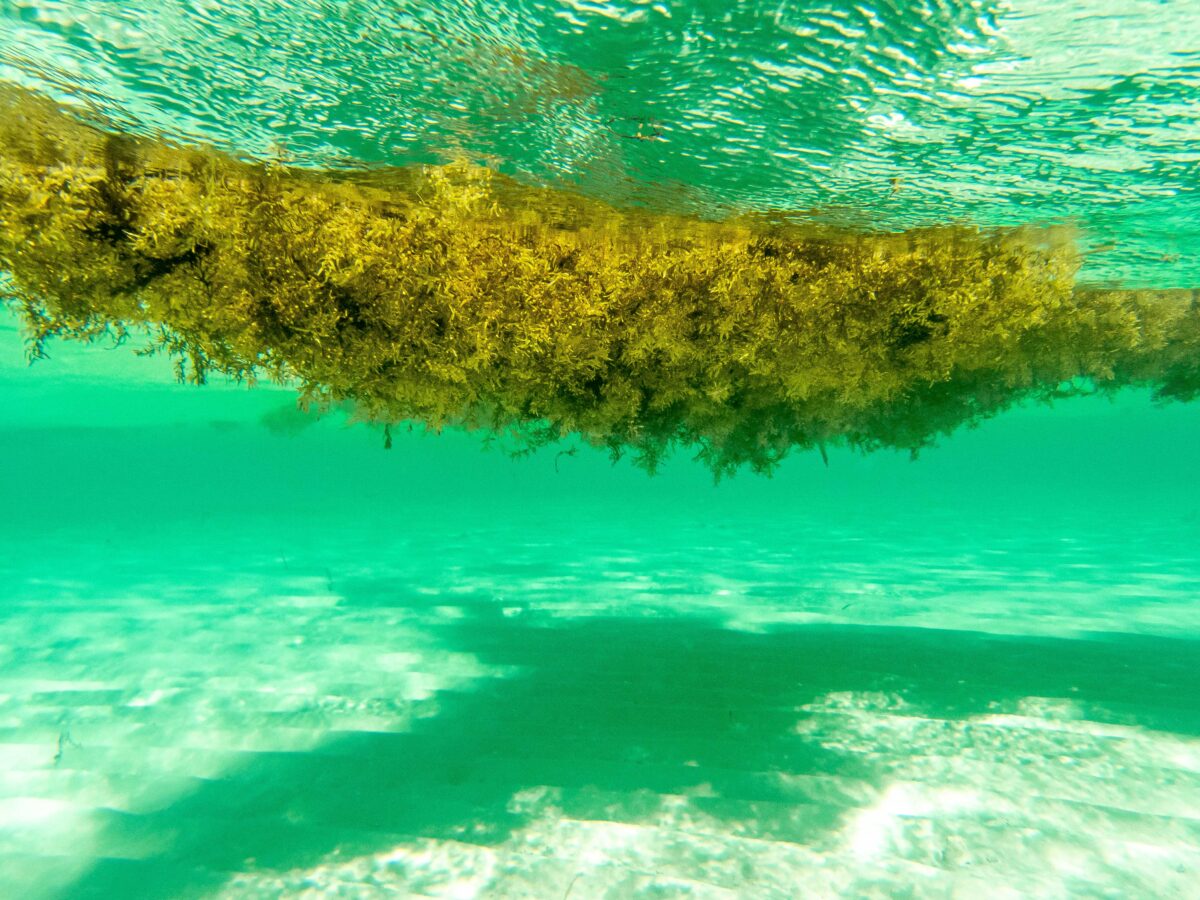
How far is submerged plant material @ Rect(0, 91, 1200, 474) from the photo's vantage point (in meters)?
3.31

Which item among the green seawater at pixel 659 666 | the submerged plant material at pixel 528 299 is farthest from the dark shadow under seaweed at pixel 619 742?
the submerged plant material at pixel 528 299

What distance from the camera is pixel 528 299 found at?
4004mm

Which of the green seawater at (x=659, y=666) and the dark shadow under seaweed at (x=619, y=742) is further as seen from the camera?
Result: the dark shadow under seaweed at (x=619, y=742)

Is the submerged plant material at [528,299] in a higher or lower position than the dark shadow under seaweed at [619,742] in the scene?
higher

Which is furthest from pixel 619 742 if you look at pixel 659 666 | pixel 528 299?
pixel 528 299

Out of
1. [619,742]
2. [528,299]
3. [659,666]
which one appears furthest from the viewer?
[659,666]

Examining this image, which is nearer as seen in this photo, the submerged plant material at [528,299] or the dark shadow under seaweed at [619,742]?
the submerged plant material at [528,299]

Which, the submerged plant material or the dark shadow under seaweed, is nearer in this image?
the submerged plant material

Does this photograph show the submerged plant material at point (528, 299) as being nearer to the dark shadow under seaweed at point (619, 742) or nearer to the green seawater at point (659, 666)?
the green seawater at point (659, 666)

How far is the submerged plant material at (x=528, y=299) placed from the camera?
3311 mm

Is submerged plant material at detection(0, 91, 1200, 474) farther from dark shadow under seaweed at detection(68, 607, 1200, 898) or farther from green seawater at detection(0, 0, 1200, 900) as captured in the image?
dark shadow under seaweed at detection(68, 607, 1200, 898)

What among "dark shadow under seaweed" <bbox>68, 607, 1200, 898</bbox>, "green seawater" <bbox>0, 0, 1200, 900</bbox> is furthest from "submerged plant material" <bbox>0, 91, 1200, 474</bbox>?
"dark shadow under seaweed" <bbox>68, 607, 1200, 898</bbox>

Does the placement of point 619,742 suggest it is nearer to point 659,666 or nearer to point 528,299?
point 659,666

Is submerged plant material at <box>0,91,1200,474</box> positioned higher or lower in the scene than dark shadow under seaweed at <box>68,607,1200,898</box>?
higher
